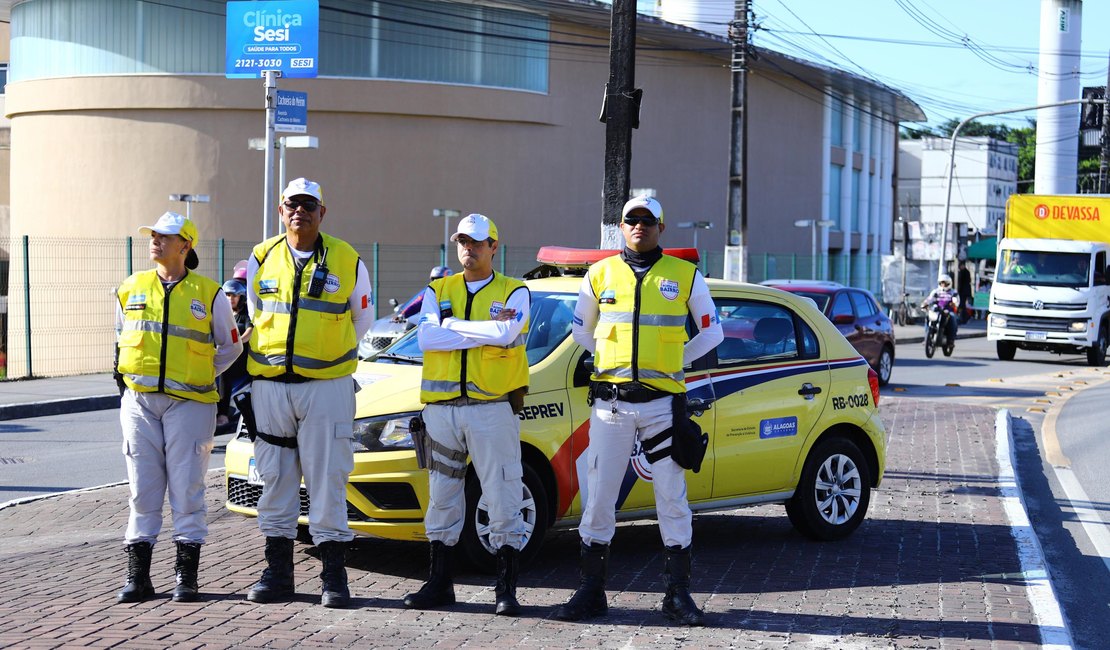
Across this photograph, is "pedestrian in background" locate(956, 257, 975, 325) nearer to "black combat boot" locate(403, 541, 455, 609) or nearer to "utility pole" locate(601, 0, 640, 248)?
"utility pole" locate(601, 0, 640, 248)

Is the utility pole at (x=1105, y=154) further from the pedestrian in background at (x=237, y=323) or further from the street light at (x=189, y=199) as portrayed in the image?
the pedestrian in background at (x=237, y=323)

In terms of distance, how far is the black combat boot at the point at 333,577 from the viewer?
6.43 m

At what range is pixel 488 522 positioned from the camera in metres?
7.00

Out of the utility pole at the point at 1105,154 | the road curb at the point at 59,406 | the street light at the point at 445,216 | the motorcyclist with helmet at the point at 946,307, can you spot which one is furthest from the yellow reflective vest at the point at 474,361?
the utility pole at the point at 1105,154

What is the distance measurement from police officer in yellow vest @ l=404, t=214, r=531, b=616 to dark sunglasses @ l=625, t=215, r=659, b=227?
2.05ft

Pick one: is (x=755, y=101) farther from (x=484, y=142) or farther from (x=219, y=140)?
(x=219, y=140)

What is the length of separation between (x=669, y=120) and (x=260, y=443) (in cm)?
3115

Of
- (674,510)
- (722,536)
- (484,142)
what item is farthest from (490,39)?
(674,510)

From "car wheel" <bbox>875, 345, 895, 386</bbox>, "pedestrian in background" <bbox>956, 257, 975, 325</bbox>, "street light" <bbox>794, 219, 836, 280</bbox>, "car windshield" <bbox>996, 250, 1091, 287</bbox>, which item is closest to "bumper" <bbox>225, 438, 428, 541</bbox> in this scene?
"car wheel" <bbox>875, 345, 895, 386</bbox>

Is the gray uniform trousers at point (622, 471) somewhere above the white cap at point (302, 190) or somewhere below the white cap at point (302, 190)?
below

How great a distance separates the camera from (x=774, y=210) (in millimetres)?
42562

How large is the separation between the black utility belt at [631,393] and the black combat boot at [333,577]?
150 centimetres

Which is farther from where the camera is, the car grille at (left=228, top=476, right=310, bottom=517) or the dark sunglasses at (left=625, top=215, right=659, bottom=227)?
the car grille at (left=228, top=476, right=310, bottom=517)

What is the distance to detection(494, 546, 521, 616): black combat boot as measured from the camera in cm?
636
